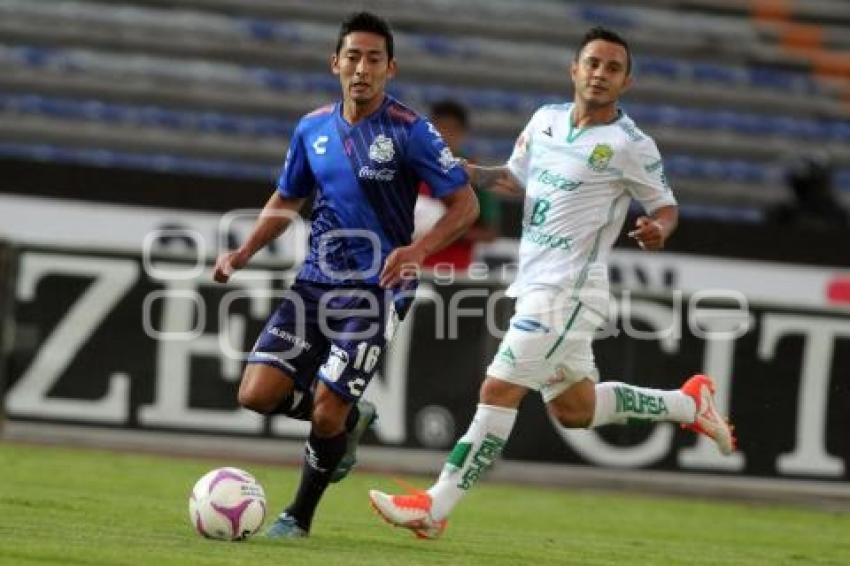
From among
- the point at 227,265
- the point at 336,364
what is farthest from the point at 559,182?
the point at 227,265

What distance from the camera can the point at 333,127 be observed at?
25.5ft

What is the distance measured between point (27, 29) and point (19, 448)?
6.60 meters

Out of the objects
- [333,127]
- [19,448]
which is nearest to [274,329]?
[333,127]

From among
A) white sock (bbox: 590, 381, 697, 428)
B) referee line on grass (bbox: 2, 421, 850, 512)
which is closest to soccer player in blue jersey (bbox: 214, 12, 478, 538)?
white sock (bbox: 590, 381, 697, 428)

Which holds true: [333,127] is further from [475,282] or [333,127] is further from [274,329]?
[475,282]

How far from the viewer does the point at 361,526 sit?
8750mm

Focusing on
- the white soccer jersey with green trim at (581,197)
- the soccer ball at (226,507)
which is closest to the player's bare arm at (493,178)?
the white soccer jersey with green trim at (581,197)

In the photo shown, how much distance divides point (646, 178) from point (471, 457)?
1484 millimetres

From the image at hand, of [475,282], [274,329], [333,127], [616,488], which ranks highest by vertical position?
[333,127]

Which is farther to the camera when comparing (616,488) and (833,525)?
(616,488)

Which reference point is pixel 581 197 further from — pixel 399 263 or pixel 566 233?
pixel 399 263

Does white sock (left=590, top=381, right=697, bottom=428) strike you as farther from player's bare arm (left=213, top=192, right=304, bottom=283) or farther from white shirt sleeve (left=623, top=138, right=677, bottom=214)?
player's bare arm (left=213, top=192, right=304, bottom=283)

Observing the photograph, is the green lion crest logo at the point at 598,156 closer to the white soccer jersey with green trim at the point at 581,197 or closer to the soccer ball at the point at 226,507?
the white soccer jersey with green trim at the point at 581,197

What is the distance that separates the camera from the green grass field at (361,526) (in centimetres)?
688
